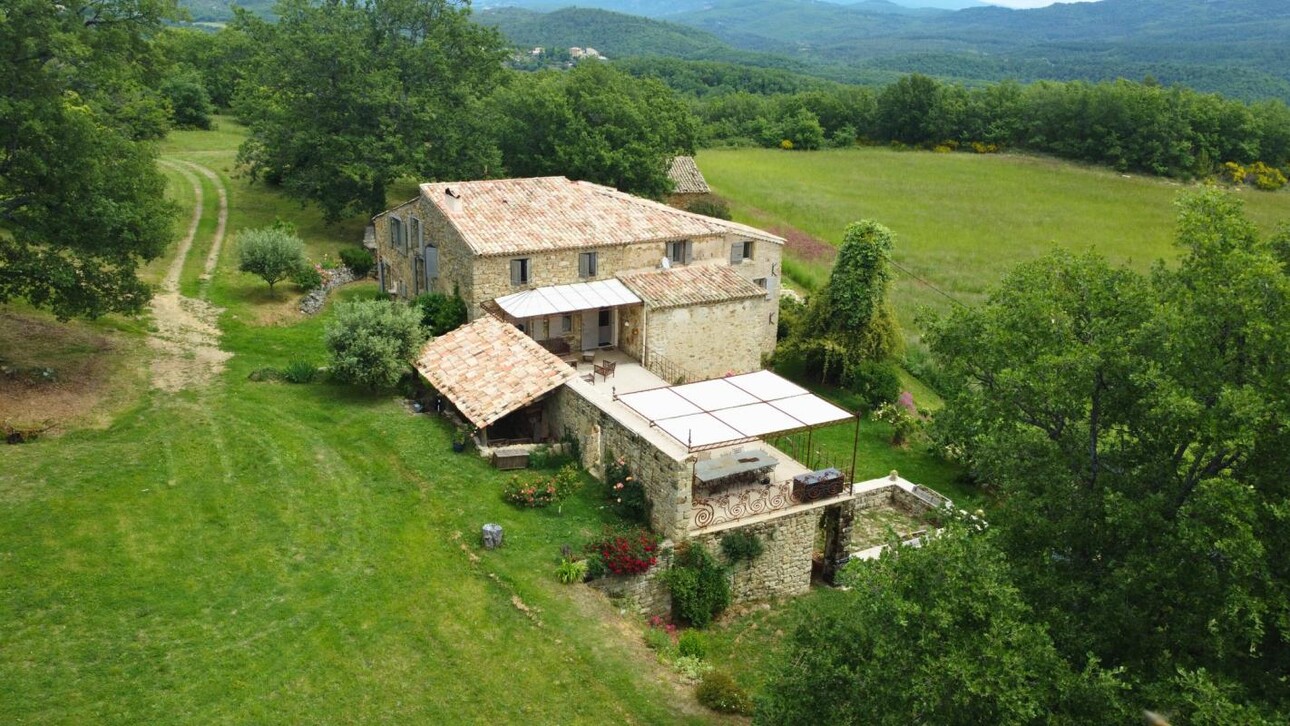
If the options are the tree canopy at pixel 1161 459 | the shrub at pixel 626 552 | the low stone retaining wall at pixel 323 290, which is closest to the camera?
the tree canopy at pixel 1161 459

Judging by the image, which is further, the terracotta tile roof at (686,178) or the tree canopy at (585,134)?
the terracotta tile roof at (686,178)

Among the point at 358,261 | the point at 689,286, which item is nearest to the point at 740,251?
the point at 689,286

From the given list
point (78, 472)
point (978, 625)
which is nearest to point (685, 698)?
point (978, 625)

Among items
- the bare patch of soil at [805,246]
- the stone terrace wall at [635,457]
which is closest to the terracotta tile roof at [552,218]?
the stone terrace wall at [635,457]

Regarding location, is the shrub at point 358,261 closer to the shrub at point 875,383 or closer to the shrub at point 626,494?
the shrub at point 875,383

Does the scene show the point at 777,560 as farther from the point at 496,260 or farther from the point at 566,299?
the point at 496,260

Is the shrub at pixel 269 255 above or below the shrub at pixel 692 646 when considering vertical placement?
above
